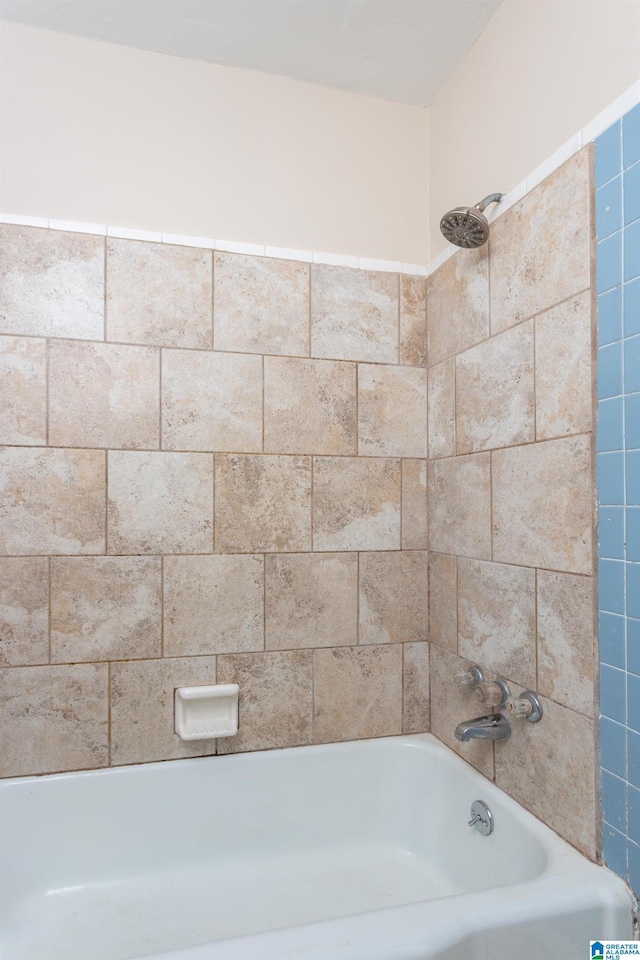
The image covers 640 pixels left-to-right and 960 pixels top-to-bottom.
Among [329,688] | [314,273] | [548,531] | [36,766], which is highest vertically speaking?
[314,273]

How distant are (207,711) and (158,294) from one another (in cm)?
125

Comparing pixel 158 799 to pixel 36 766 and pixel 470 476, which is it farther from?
pixel 470 476

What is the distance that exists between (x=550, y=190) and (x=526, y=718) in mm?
1276

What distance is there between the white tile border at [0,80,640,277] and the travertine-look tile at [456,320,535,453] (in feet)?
1.17

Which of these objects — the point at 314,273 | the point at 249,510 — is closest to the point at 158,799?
the point at 249,510

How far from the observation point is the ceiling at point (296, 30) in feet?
5.51

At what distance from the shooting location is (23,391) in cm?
171

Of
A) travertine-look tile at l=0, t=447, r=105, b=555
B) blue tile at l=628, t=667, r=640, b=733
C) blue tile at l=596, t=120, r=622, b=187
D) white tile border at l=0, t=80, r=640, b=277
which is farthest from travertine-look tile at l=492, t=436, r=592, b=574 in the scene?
Result: travertine-look tile at l=0, t=447, r=105, b=555

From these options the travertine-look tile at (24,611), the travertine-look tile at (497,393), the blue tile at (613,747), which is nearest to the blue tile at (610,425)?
the travertine-look tile at (497,393)

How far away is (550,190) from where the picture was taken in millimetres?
1472

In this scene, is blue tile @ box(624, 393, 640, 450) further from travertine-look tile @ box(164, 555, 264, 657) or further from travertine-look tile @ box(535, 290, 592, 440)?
travertine-look tile @ box(164, 555, 264, 657)

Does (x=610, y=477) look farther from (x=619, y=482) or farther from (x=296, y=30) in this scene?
(x=296, y=30)

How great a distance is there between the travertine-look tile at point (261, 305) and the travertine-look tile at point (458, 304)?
1.40ft

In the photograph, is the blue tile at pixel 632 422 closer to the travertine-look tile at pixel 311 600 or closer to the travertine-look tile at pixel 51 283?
the travertine-look tile at pixel 311 600
